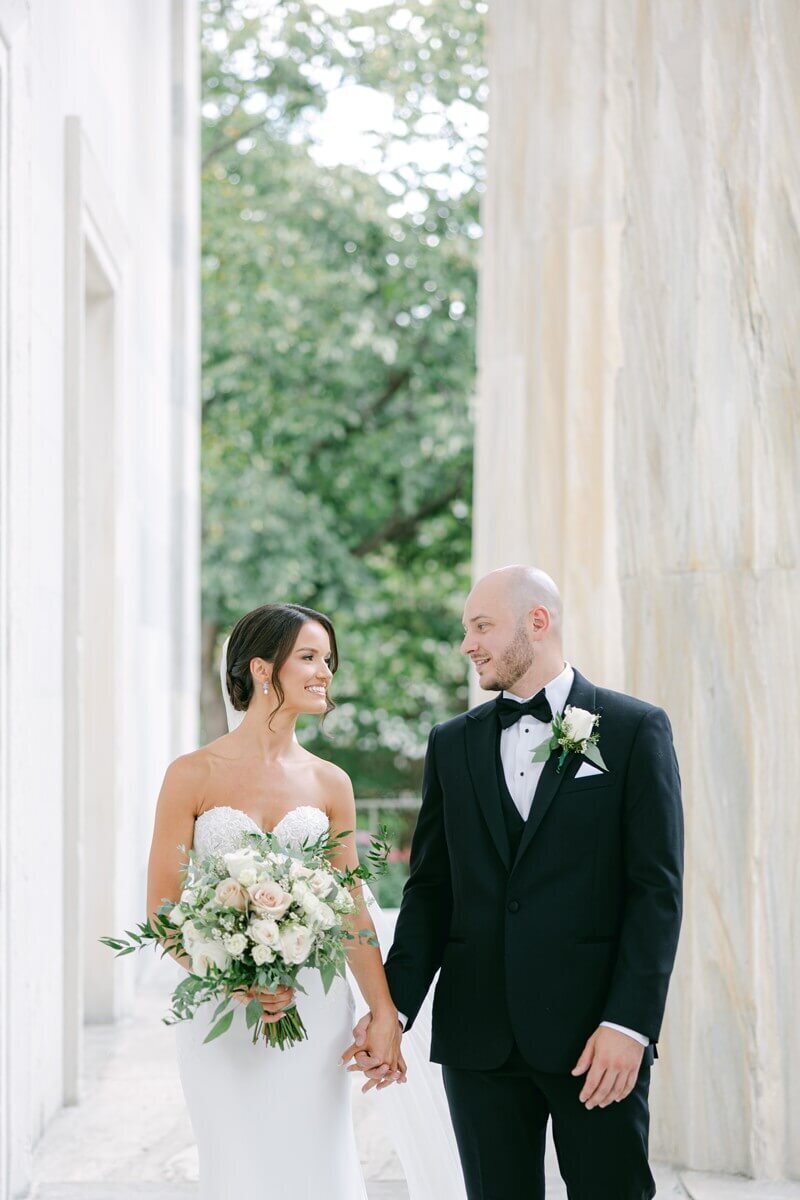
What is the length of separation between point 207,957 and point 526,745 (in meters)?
0.87

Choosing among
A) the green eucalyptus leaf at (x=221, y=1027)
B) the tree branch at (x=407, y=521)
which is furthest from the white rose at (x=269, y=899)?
the tree branch at (x=407, y=521)

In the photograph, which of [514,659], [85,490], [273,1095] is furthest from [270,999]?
[85,490]

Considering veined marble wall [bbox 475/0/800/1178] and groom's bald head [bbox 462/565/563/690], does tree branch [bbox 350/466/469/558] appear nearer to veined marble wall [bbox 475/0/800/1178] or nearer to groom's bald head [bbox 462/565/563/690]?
veined marble wall [bbox 475/0/800/1178]

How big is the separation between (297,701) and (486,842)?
0.58 meters

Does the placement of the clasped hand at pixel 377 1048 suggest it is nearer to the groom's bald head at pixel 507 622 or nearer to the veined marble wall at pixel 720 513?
the groom's bald head at pixel 507 622

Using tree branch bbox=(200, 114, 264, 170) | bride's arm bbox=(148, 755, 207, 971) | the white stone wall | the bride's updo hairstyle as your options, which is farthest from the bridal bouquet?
tree branch bbox=(200, 114, 264, 170)

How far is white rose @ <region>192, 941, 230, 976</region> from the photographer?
9.80ft

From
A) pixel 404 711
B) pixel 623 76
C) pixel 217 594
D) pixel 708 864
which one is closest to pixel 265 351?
pixel 217 594

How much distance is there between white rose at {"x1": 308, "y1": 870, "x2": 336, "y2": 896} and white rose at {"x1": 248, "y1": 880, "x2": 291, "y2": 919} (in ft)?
0.29

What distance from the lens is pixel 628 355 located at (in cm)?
540

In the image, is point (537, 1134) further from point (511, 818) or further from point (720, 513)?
point (720, 513)

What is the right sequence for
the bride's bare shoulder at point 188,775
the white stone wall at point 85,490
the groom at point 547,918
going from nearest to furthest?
the groom at point 547,918, the bride's bare shoulder at point 188,775, the white stone wall at point 85,490

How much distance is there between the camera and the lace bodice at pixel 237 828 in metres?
3.34

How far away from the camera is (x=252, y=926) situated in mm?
2977
